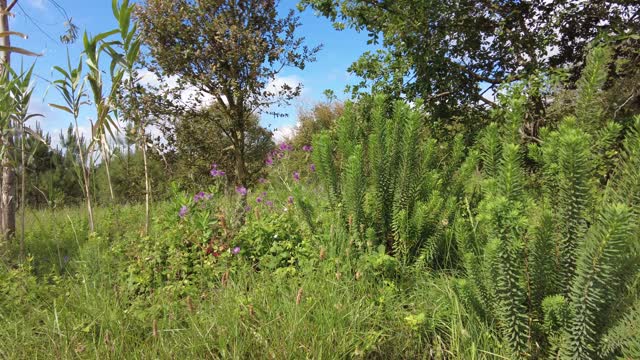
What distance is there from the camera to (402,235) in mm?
2498

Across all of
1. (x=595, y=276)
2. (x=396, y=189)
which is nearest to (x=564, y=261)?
(x=595, y=276)

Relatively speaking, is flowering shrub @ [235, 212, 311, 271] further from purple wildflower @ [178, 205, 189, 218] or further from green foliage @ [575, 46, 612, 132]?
green foliage @ [575, 46, 612, 132]

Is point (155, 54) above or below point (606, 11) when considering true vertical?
above

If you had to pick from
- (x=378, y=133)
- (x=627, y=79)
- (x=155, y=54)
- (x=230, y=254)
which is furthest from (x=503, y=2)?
(x=155, y=54)

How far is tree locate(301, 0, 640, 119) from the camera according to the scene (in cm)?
402

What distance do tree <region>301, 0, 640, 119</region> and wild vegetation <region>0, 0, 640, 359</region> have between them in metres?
0.02

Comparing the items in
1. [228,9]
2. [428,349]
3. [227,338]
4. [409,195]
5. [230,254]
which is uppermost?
[228,9]

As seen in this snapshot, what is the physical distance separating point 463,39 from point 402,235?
9.44 feet

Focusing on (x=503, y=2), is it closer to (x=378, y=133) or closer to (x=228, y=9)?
(x=378, y=133)

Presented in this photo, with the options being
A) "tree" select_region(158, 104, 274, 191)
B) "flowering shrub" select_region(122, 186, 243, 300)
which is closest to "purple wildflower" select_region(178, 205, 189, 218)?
"flowering shrub" select_region(122, 186, 243, 300)

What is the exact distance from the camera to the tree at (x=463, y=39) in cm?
402

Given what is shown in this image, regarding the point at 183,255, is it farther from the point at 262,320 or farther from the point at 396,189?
the point at 396,189

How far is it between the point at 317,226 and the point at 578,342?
6.01 ft

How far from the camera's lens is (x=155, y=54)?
8.07m
